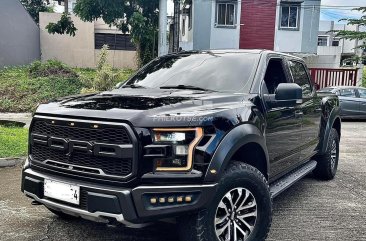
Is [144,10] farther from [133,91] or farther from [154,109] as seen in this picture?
[154,109]

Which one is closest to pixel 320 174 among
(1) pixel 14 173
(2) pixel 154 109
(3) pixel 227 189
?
(3) pixel 227 189

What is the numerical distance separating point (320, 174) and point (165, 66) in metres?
A: 3.13

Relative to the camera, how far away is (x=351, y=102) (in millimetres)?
14398

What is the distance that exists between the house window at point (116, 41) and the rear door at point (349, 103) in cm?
1670

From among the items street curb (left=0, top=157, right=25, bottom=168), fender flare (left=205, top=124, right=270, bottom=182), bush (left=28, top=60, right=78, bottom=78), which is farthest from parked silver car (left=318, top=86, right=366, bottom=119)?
fender flare (left=205, top=124, right=270, bottom=182)

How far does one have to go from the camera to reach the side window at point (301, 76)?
4957mm

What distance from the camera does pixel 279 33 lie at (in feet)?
75.4

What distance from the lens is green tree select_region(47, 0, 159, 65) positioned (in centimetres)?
1695

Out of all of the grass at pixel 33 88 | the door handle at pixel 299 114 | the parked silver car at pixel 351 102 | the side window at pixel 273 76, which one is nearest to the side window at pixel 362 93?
the parked silver car at pixel 351 102

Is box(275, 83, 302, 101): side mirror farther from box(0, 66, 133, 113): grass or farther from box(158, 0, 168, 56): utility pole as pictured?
box(0, 66, 133, 113): grass

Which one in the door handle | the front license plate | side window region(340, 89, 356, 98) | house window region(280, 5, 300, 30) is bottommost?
the front license plate

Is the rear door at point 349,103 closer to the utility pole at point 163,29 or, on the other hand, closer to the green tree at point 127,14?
the utility pole at point 163,29

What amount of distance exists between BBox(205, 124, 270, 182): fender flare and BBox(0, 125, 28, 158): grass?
4485mm

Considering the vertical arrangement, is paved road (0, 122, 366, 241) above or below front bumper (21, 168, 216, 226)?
below
